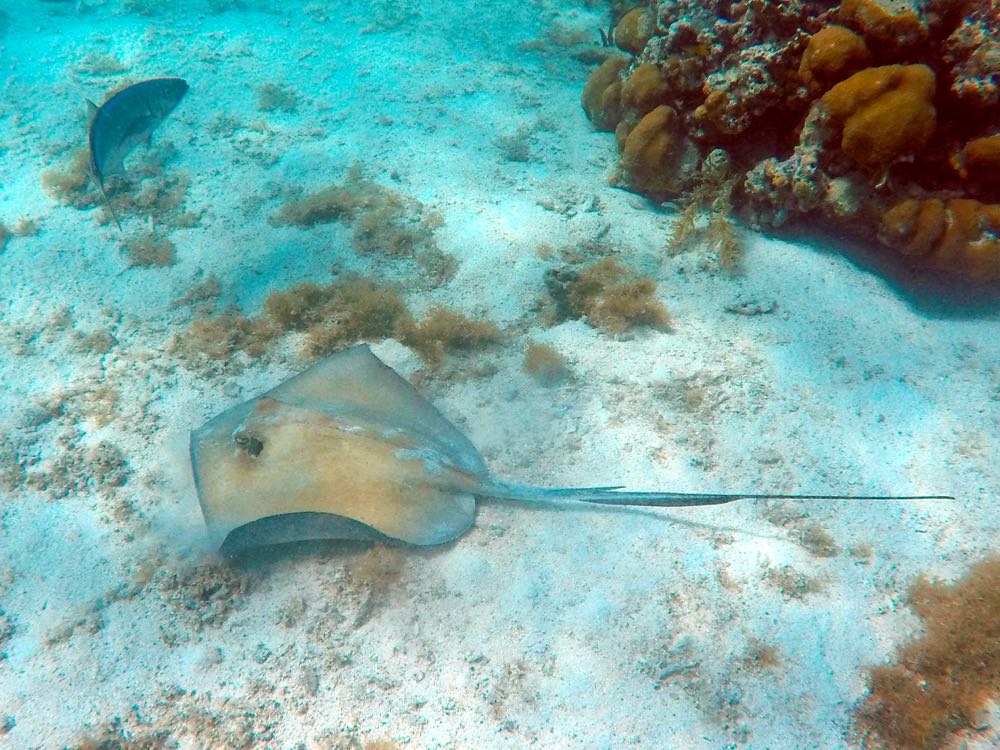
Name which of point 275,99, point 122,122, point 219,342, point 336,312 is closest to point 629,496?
point 336,312

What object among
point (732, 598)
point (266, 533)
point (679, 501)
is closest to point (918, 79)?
point (679, 501)

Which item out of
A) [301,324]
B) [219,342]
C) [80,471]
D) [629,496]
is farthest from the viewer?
[301,324]

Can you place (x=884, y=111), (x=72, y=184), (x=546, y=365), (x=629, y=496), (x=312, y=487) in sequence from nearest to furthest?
(x=629, y=496), (x=312, y=487), (x=884, y=111), (x=546, y=365), (x=72, y=184)

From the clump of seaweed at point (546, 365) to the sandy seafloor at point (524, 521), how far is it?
0.34 ft

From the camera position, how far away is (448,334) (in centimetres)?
482

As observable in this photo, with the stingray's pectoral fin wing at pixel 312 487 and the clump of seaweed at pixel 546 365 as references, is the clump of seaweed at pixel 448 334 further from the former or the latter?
the stingray's pectoral fin wing at pixel 312 487

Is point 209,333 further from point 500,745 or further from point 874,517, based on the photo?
point 874,517

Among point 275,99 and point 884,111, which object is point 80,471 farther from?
point 884,111

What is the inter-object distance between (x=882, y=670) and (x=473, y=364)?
3497 mm

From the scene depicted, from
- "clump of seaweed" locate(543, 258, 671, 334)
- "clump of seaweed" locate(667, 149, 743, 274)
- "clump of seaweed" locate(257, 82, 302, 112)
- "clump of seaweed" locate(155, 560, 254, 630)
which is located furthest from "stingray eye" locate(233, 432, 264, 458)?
"clump of seaweed" locate(257, 82, 302, 112)

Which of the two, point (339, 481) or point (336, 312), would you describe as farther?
point (336, 312)

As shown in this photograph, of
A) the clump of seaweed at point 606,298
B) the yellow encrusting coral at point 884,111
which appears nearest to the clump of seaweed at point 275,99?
the clump of seaweed at point 606,298

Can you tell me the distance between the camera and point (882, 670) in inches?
111

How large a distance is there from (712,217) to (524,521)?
3904mm
